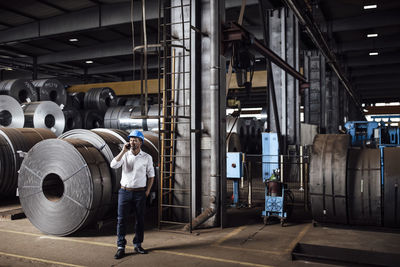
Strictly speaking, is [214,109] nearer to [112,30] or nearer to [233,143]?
[233,143]

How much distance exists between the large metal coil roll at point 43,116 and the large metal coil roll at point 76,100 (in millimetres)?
3982

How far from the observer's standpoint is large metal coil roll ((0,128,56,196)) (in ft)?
30.8

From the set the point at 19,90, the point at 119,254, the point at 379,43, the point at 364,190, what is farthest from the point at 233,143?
the point at 379,43

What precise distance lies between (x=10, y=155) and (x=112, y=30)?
10.7 m

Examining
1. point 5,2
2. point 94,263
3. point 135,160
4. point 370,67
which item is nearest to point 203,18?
point 135,160

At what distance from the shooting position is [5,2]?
14.7m

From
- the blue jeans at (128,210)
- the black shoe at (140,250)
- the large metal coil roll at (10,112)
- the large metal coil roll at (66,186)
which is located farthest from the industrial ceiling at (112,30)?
the black shoe at (140,250)

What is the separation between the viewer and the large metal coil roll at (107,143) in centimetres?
719

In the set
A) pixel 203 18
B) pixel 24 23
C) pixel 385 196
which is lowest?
pixel 385 196

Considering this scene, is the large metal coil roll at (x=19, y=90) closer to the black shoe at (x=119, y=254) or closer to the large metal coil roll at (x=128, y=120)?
the large metal coil roll at (x=128, y=120)

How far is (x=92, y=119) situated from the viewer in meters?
17.5

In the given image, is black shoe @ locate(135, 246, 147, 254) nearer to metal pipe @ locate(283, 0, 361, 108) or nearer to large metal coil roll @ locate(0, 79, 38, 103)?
metal pipe @ locate(283, 0, 361, 108)

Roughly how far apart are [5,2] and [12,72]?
55.8 feet

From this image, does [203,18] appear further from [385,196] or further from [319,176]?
[385,196]
